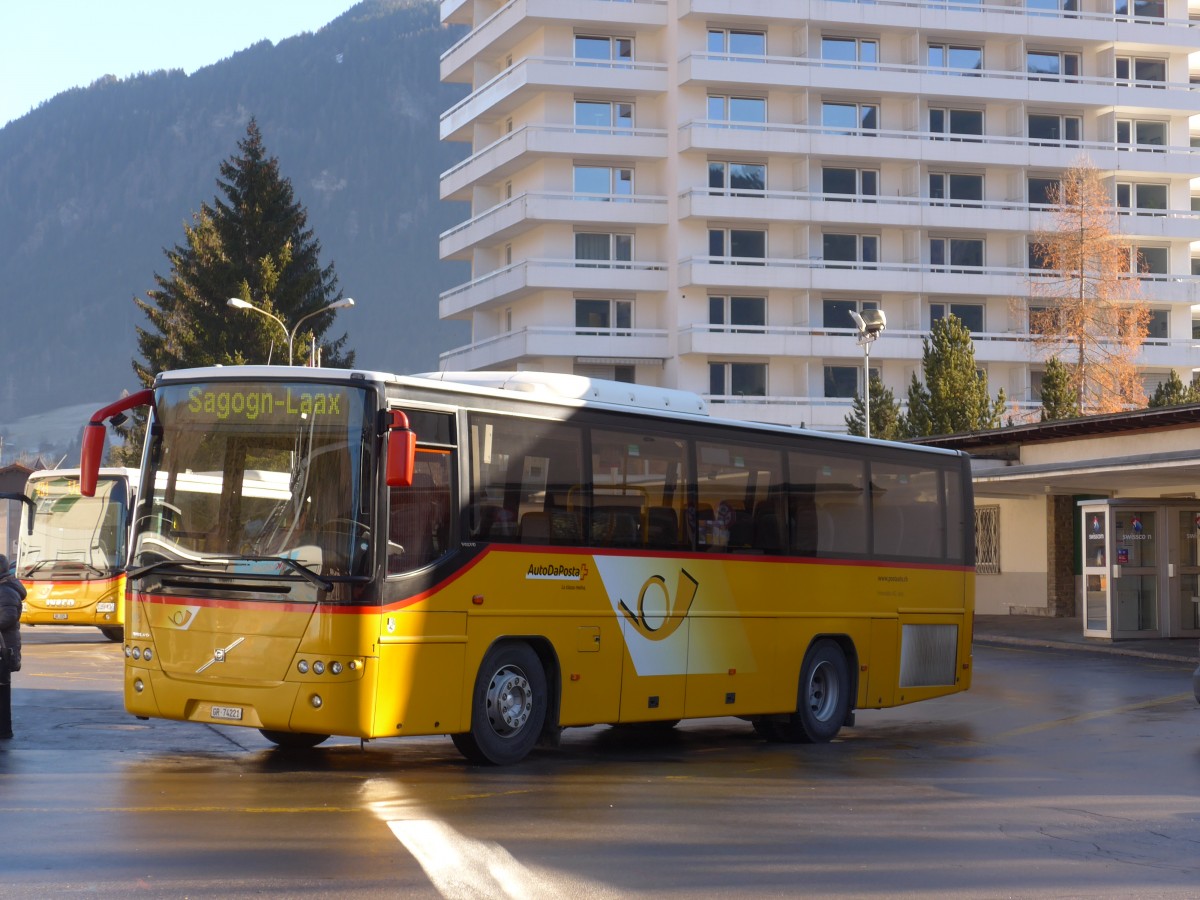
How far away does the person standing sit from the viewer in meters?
14.8

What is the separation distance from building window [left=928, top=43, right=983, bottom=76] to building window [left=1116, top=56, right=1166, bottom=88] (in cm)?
702

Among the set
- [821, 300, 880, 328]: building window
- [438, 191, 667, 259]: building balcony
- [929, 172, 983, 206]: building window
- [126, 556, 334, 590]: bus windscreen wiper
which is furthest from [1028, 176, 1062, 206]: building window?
[126, 556, 334, 590]: bus windscreen wiper

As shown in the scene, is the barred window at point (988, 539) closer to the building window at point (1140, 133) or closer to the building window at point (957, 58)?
the building window at point (957, 58)

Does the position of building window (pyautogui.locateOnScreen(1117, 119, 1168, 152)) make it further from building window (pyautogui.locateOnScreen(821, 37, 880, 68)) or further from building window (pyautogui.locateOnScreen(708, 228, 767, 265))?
building window (pyautogui.locateOnScreen(708, 228, 767, 265))

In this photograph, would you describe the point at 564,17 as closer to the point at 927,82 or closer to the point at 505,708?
the point at 927,82

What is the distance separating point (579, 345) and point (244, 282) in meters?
14.1

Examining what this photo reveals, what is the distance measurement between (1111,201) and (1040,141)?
14.1 ft

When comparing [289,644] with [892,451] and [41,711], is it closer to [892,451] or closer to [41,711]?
[41,711]

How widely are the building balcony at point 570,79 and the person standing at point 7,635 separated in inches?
2259

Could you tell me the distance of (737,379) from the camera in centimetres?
7306

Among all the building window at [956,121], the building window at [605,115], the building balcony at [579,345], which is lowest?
the building balcony at [579,345]

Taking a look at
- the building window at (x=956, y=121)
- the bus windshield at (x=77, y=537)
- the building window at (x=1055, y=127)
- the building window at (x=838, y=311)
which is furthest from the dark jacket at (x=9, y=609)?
the building window at (x=1055, y=127)

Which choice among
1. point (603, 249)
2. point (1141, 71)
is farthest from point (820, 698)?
point (1141, 71)

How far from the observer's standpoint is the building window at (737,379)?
72.7m
